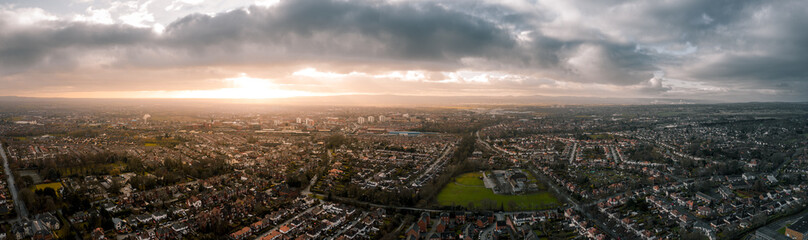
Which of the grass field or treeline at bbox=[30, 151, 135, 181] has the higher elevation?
treeline at bbox=[30, 151, 135, 181]

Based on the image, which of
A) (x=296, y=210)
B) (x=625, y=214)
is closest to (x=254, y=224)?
(x=296, y=210)

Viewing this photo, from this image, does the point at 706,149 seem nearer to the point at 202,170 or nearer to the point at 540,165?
the point at 540,165

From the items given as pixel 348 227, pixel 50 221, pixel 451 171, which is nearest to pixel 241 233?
pixel 348 227

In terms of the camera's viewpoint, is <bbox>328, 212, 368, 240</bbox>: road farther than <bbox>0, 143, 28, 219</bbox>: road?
No

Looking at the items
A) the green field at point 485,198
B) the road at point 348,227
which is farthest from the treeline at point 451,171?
the road at point 348,227

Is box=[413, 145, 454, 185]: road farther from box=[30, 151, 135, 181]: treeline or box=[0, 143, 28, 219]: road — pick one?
box=[30, 151, 135, 181]: treeline

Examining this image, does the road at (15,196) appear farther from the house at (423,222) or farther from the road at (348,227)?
the house at (423,222)

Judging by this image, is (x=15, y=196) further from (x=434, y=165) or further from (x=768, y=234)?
(x=768, y=234)

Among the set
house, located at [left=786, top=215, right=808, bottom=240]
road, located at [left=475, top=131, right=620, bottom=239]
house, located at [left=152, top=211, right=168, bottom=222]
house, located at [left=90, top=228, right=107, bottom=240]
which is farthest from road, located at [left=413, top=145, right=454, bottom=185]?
house, located at [left=786, top=215, right=808, bottom=240]

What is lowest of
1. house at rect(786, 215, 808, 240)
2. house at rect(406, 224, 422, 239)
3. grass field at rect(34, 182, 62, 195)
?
house at rect(406, 224, 422, 239)
